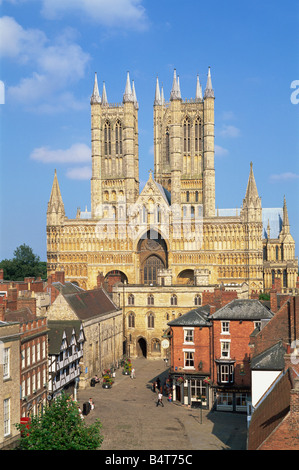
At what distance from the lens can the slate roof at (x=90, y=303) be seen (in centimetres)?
4849

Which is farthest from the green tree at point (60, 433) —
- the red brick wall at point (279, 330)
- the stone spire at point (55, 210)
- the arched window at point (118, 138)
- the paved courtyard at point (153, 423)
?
the arched window at point (118, 138)

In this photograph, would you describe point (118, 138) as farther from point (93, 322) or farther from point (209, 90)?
point (93, 322)

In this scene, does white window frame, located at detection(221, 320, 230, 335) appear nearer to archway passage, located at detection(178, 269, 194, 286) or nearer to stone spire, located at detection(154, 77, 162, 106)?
archway passage, located at detection(178, 269, 194, 286)

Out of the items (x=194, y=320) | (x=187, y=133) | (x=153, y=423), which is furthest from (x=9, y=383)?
(x=187, y=133)

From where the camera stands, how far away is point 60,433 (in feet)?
71.6

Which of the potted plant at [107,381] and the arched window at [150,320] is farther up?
the arched window at [150,320]

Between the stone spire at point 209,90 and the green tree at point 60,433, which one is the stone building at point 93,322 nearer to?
the green tree at point 60,433

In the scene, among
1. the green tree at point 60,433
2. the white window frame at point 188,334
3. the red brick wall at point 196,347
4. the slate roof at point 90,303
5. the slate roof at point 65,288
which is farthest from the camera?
the slate roof at point 65,288

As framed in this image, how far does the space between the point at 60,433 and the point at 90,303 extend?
31579 millimetres

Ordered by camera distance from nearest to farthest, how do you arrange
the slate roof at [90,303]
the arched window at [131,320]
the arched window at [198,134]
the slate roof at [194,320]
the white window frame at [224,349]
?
the white window frame at [224,349], the slate roof at [194,320], the slate roof at [90,303], the arched window at [131,320], the arched window at [198,134]

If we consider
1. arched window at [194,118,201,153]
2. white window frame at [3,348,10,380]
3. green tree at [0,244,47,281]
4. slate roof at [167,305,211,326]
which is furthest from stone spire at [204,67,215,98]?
white window frame at [3,348,10,380]

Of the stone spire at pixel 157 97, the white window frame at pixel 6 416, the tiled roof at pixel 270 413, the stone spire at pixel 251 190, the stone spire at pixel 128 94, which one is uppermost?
the stone spire at pixel 157 97

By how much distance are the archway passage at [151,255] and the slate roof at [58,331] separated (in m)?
45.2
